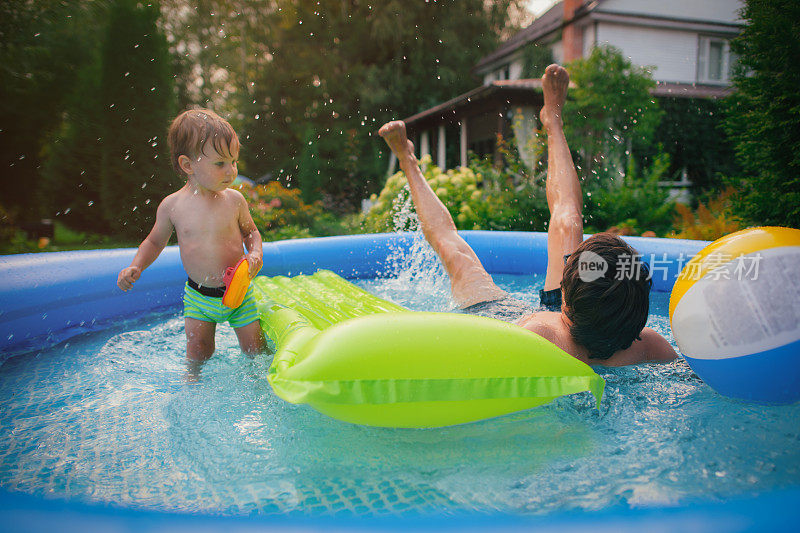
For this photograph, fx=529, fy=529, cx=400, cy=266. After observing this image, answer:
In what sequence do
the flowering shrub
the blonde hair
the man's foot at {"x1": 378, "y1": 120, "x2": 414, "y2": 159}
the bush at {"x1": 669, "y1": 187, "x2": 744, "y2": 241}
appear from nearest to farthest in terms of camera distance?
the blonde hair < the man's foot at {"x1": 378, "y1": 120, "x2": 414, "y2": 159} < the bush at {"x1": 669, "y1": 187, "x2": 744, "y2": 241} < the flowering shrub

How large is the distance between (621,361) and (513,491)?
0.96 m

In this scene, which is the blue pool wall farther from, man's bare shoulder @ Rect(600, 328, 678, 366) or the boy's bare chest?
man's bare shoulder @ Rect(600, 328, 678, 366)

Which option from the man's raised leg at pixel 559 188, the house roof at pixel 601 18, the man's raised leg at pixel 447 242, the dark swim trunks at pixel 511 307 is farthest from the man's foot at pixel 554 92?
the house roof at pixel 601 18

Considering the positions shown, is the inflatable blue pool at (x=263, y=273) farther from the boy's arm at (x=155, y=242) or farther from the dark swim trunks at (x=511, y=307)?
the dark swim trunks at (x=511, y=307)

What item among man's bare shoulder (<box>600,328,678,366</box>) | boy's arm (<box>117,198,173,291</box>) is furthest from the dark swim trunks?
boy's arm (<box>117,198,173,291</box>)

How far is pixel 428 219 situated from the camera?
10.6ft

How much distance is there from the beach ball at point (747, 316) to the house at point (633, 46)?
10695 millimetres

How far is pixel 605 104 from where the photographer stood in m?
8.72

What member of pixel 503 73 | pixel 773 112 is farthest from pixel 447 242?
pixel 503 73

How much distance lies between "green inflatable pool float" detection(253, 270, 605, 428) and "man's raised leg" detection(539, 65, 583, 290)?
3.82ft

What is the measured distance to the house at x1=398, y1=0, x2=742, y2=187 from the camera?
41.4 feet

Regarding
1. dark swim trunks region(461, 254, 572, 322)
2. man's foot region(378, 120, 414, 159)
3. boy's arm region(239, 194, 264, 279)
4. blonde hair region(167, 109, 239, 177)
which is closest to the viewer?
blonde hair region(167, 109, 239, 177)

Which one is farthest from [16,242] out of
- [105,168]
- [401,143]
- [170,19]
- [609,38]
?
[170,19]

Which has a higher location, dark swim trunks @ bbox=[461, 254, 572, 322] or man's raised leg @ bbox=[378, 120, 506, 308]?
man's raised leg @ bbox=[378, 120, 506, 308]
